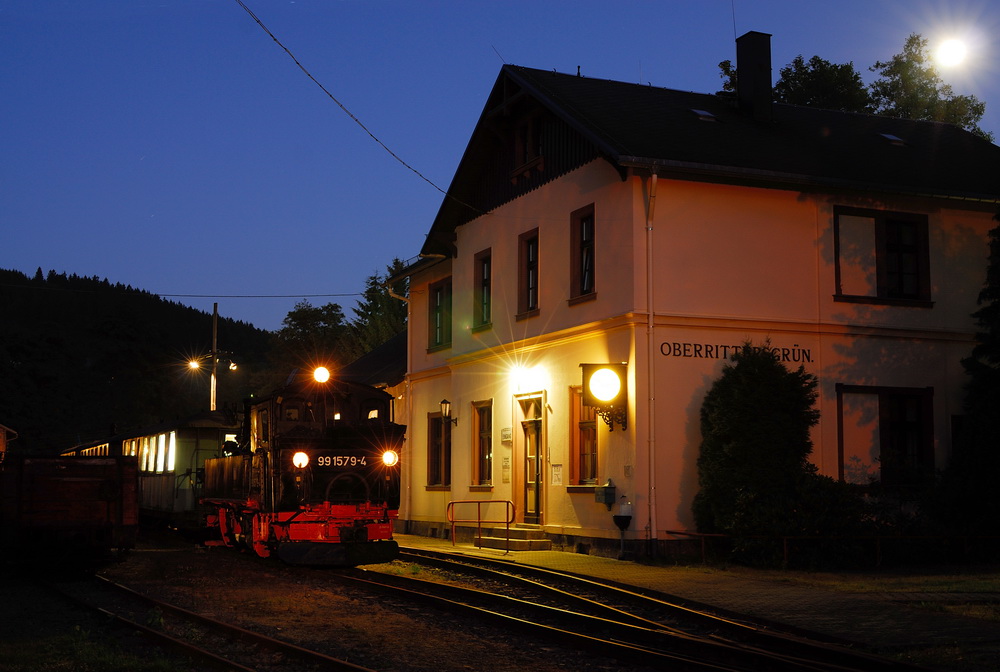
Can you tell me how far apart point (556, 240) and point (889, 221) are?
6.25 meters

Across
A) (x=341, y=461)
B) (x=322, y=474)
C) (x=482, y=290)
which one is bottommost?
(x=322, y=474)

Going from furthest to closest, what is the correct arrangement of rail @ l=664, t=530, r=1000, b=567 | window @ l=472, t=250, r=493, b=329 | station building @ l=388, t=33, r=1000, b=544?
window @ l=472, t=250, r=493, b=329 → station building @ l=388, t=33, r=1000, b=544 → rail @ l=664, t=530, r=1000, b=567

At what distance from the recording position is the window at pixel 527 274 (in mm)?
22547

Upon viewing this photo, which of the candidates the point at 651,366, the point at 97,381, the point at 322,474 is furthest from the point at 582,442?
the point at 97,381

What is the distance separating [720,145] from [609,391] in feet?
16.4

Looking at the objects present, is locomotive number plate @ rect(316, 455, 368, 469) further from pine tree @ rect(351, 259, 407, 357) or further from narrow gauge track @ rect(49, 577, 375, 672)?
pine tree @ rect(351, 259, 407, 357)

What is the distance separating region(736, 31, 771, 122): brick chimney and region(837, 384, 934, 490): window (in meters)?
6.27

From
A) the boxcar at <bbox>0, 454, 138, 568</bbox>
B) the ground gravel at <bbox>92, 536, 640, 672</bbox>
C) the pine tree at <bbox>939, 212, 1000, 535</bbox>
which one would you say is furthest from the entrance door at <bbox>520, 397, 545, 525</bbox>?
the boxcar at <bbox>0, 454, 138, 568</bbox>

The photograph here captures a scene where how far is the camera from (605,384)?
61.1 feet

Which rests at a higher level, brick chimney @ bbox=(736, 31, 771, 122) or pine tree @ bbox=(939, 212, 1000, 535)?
brick chimney @ bbox=(736, 31, 771, 122)

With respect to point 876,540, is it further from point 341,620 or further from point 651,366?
point 341,620

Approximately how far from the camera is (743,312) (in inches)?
758

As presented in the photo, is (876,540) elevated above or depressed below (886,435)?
below

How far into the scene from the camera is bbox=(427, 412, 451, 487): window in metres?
26.4
